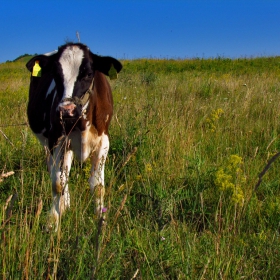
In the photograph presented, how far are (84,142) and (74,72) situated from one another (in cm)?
69

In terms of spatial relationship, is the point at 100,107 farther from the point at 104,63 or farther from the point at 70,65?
the point at 70,65

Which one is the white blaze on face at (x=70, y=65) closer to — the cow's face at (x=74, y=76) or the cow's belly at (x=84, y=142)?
the cow's face at (x=74, y=76)

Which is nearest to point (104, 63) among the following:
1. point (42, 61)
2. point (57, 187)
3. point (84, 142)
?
point (42, 61)

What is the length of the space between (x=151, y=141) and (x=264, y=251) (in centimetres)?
210

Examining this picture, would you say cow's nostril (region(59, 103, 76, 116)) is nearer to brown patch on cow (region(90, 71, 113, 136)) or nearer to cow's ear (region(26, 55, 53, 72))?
brown patch on cow (region(90, 71, 113, 136))

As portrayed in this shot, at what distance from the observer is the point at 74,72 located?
317 centimetres

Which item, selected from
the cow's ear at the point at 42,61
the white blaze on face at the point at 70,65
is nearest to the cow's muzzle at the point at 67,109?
the white blaze on face at the point at 70,65

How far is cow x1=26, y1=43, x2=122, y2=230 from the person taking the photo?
120 inches

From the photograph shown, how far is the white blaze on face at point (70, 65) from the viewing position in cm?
305

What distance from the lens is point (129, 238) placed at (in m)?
2.12

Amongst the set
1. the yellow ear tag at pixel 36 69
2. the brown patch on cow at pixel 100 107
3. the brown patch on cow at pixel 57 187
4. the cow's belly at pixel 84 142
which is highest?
the yellow ear tag at pixel 36 69

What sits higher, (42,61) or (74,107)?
(42,61)

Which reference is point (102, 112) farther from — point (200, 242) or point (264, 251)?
point (264, 251)

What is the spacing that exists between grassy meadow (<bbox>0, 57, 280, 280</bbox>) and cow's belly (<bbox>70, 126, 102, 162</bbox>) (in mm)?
305
